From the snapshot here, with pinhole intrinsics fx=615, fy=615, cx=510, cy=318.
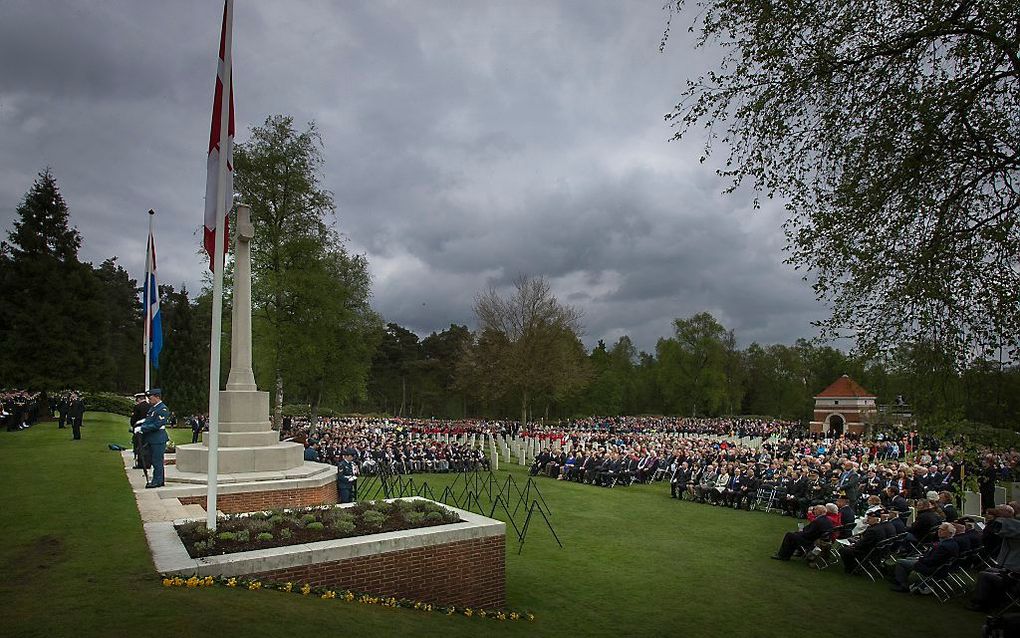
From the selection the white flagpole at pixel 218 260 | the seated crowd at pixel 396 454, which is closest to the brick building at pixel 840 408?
the seated crowd at pixel 396 454

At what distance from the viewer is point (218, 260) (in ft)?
24.4

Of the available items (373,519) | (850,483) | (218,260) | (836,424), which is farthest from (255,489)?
(836,424)

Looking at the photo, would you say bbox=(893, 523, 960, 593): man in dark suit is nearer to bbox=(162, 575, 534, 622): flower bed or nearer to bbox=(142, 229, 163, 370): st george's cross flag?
bbox=(162, 575, 534, 622): flower bed

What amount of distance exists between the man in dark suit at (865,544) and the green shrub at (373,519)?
8.55 meters

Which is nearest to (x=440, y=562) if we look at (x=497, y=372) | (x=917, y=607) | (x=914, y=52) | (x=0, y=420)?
(x=917, y=607)

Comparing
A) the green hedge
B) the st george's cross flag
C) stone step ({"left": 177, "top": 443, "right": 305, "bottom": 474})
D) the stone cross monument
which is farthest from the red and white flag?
the green hedge

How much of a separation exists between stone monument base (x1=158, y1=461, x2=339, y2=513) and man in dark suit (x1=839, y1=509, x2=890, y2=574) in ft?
32.4

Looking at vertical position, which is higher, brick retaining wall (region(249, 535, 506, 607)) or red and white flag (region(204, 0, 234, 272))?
red and white flag (region(204, 0, 234, 272))

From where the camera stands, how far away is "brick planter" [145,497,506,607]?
21.2ft

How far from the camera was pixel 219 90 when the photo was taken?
7.79 m

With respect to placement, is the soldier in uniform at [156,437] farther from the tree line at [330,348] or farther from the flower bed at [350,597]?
the tree line at [330,348]

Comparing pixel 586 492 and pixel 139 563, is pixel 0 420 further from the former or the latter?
pixel 139 563

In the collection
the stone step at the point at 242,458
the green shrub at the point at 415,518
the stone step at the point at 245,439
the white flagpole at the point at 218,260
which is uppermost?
the white flagpole at the point at 218,260

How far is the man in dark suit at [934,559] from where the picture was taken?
9.69 metres
